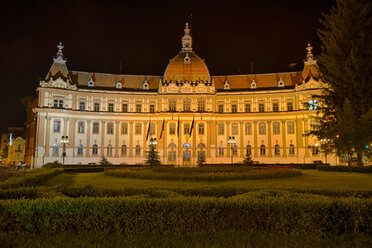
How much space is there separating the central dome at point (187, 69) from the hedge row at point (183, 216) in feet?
204

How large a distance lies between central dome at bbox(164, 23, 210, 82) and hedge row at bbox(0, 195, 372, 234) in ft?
204

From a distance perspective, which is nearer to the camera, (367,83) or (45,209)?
(45,209)

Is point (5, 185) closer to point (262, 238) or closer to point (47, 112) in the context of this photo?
Result: point (262, 238)

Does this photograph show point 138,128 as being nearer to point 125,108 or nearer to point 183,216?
point 125,108

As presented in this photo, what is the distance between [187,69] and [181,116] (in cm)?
1104

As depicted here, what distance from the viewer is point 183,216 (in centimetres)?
973

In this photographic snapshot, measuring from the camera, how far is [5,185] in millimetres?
14898

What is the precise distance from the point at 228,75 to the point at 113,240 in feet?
230

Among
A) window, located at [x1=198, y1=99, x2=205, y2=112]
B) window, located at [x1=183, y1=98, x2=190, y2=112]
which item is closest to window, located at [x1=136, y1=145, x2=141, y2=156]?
window, located at [x1=183, y1=98, x2=190, y2=112]

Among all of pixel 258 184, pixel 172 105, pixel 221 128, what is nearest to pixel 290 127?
pixel 221 128

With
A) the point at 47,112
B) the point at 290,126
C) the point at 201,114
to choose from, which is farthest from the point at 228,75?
the point at 47,112

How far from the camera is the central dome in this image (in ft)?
234

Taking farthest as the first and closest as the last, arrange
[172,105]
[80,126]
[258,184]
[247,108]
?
1. [247,108]
2. [172,105]
3. [80,126]
4. [258,184]

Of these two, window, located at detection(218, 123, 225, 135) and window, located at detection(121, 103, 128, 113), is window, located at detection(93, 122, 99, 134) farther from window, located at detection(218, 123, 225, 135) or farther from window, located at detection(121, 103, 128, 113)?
window, located at detection(218, 123, 225, 135)
